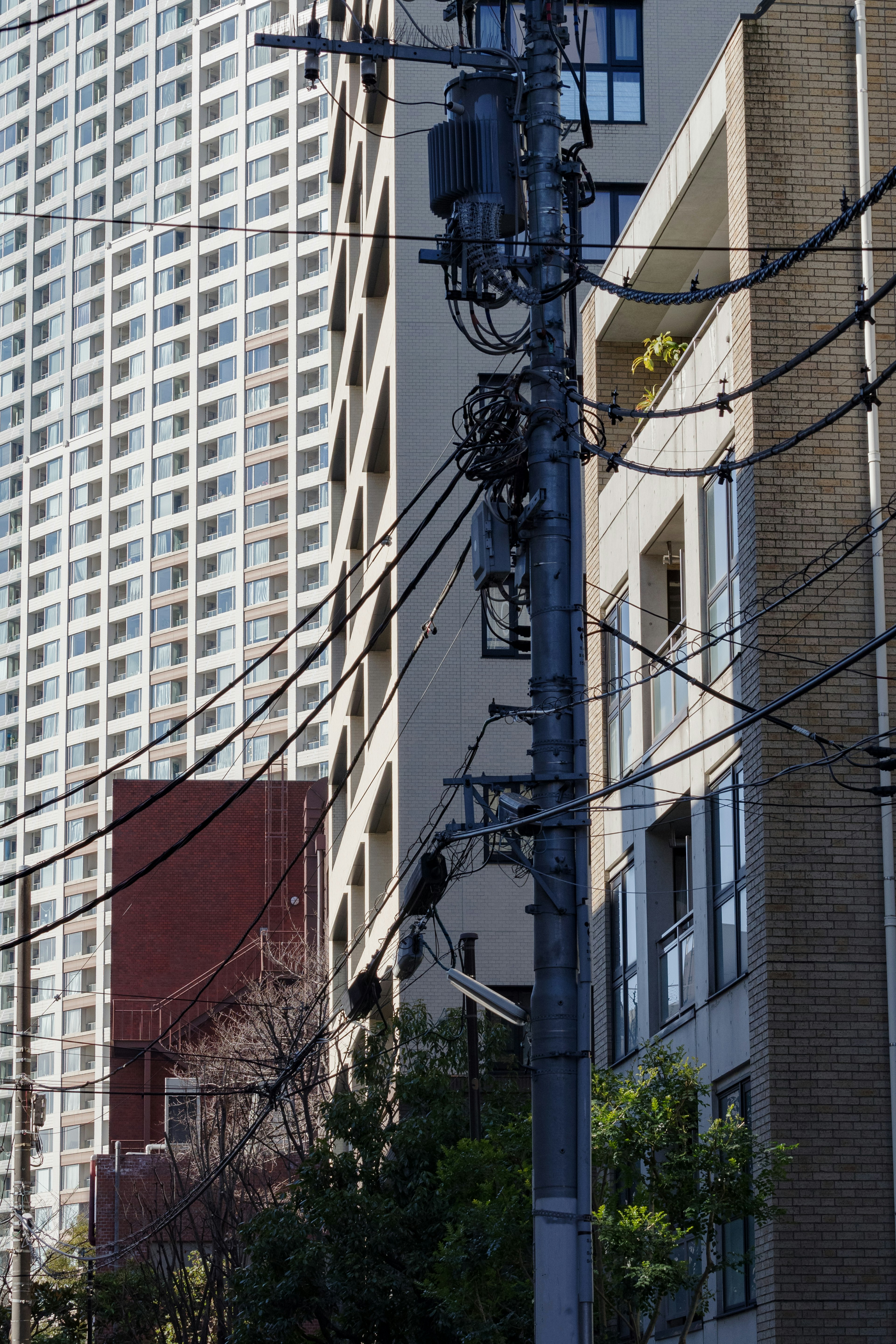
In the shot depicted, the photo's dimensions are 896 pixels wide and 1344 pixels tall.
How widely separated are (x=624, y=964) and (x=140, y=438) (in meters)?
110

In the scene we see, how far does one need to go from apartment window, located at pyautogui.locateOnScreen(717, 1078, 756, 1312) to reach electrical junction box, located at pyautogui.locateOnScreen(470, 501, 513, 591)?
24.3ft

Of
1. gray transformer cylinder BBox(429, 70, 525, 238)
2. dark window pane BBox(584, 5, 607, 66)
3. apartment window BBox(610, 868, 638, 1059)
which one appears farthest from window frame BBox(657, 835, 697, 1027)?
dark window pane BBox(584, 5, 607, 66)

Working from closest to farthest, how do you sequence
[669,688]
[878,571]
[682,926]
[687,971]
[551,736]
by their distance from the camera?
[551,736] < [878,571] < [687,971] < [682,926] < [669,688]

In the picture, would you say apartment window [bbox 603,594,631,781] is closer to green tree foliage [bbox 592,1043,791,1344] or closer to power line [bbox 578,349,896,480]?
green tree foliage [bbox 592,1043,791,1344]

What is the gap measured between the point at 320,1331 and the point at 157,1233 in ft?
56.2

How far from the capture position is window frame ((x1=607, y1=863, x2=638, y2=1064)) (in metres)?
26.8

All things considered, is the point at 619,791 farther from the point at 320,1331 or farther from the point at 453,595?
the point at 453,595

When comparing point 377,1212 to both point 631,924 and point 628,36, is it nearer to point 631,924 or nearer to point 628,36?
point 631,924

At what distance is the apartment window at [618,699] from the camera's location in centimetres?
2770

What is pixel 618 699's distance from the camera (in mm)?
28375

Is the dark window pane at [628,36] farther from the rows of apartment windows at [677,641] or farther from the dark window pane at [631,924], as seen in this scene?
the dark window pane at [631,924]

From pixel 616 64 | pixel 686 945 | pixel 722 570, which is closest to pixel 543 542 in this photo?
pixel 722 570

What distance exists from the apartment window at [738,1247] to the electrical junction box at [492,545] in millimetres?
7393

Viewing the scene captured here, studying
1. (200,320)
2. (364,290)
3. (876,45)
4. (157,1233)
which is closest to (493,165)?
(876,45)
